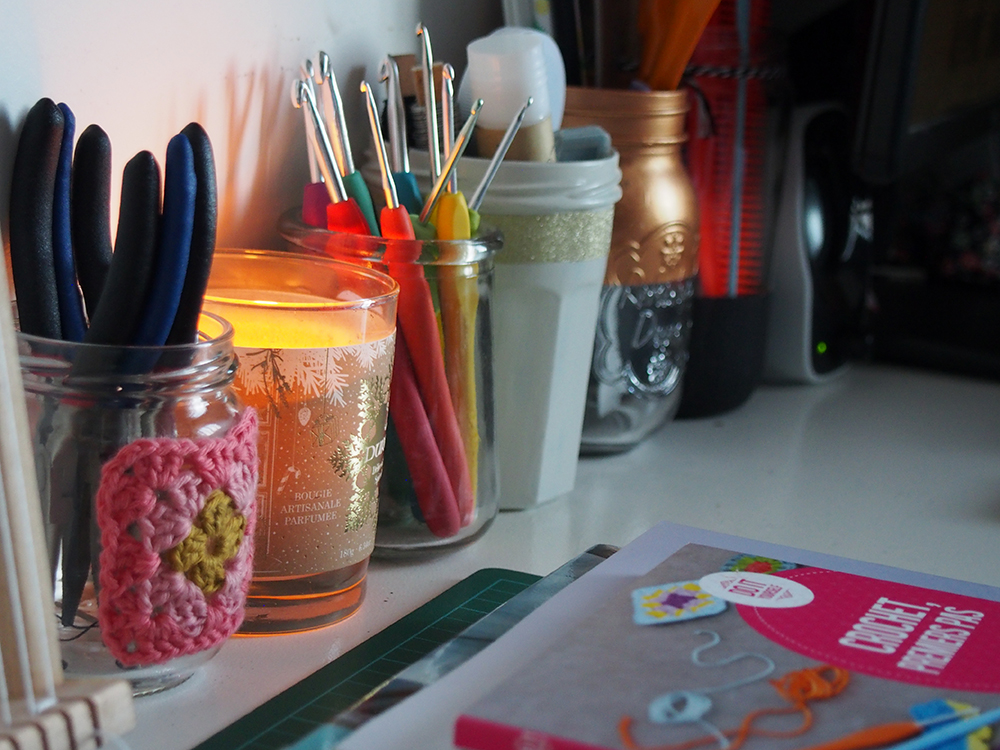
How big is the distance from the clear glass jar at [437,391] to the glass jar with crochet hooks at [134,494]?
0.40ft

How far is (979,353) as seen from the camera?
904mm

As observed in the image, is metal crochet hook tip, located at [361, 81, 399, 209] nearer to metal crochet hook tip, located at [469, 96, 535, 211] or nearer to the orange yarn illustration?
metal crochet hook tip, located at [469, 96, 535, 211]

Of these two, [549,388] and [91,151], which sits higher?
[91,151]

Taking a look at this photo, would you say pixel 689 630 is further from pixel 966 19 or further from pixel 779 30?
pixel 966 19

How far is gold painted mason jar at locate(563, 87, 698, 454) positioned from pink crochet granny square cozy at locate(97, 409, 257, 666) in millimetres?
329

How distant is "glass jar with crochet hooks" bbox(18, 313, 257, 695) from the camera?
0.36m

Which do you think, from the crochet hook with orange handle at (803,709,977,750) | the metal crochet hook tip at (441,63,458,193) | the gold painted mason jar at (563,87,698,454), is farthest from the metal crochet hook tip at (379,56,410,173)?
the crochet hook with orange handle at (803,709,977,750)

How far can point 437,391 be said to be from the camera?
51 centimetres

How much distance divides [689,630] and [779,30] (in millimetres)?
551

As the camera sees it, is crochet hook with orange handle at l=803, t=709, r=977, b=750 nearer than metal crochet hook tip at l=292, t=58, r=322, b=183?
Yes

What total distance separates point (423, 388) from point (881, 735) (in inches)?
9.7

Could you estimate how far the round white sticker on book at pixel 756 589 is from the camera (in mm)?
413

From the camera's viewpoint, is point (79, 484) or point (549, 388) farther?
point (549, 388)

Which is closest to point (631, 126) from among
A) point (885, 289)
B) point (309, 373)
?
point (309, 373)
